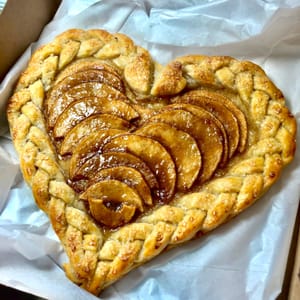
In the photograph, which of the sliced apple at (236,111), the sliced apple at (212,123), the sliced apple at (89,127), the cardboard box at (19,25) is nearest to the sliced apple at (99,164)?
the sliced apple at (89,127)

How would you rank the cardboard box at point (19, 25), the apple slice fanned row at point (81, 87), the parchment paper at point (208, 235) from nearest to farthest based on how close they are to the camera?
the parchment paper at point (208, 235) → the apple slice fanned row at point (81, 87) → the cardboard box at point (19, 25)

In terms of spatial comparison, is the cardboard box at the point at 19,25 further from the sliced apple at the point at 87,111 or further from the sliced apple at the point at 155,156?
the sliced apple at the point at 155,156

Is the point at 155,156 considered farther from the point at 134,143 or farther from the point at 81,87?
the point at 81,87

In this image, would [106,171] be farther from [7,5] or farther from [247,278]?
[7,5]

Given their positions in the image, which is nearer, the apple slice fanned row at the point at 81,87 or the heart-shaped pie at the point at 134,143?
the heart-shaped pie at the point at 134,143

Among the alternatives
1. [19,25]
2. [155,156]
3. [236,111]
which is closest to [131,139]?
[155,156]

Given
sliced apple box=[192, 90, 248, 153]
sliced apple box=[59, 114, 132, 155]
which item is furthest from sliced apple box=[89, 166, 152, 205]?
sliced apple box=[192, 90, 248, 153]

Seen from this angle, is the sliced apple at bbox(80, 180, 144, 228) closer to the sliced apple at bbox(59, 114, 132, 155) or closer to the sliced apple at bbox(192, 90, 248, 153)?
the sliced apple at bbox(59, 114, 132, 155)
